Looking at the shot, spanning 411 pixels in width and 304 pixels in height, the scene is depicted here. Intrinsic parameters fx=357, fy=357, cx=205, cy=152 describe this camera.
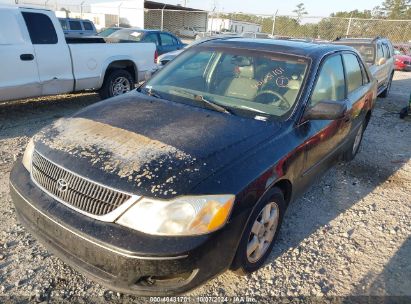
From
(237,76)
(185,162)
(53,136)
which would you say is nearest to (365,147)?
(237,76)

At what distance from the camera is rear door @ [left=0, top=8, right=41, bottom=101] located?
17.9 ft

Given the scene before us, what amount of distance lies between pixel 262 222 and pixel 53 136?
1692 mm

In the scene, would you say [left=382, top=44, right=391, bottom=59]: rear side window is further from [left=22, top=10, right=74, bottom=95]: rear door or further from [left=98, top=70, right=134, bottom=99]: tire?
[left=22, top=10, right=74, bottom=95]: rear door

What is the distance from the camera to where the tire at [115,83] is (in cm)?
727

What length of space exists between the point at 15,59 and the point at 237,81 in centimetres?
399

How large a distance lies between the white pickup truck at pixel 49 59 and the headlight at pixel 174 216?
4281mm

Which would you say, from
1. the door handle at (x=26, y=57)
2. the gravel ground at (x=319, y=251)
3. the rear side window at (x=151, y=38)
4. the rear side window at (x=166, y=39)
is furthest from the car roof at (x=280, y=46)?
the rear side window at (x=166, y=39)

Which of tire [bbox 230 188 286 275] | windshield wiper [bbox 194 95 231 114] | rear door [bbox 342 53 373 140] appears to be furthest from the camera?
rear door [bbox 342 53 373 140]

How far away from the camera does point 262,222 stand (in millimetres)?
2658

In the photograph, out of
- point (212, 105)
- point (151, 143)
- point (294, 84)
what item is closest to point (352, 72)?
point (294, 84)

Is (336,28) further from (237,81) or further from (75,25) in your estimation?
(237,81)

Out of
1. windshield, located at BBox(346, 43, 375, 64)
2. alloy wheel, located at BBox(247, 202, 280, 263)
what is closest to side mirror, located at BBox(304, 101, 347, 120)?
alloy wheel, located at BBox(247, 202, 280, 263)

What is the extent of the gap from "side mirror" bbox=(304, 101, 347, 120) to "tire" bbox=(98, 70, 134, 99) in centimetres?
521

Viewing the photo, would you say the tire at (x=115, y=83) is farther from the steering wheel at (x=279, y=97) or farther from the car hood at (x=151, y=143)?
the steering wheel at (x=279, y=97)
